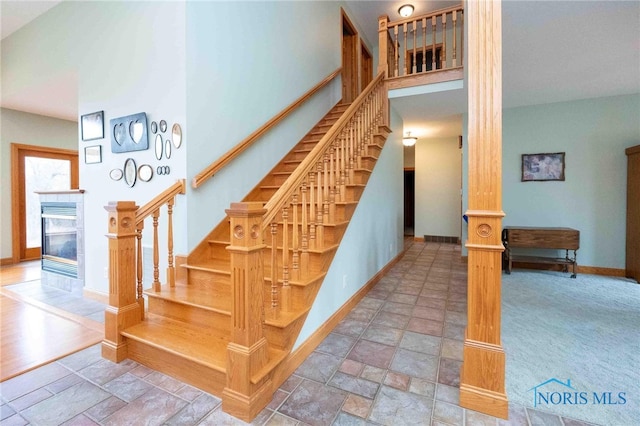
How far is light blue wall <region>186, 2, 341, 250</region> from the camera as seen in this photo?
8.56 ft

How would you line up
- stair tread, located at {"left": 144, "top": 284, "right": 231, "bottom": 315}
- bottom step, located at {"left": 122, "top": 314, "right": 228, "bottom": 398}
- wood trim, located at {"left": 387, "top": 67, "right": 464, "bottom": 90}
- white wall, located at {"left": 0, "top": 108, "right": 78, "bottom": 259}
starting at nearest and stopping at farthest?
bottom step, located at {"left": 122, "top": 314, "right": 228, "bottom": 398}
stair tread, located at {"left": 144, "top": 284, "right": 231, "bottom": 315}
wood trim, located at {"left": 387, "top": 67, "right": 464, "bottom": 90}
white wall, located at {"left": 0, "top": 108, "right": 78, "bottom": 259}

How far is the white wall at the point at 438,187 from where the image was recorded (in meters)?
6.91

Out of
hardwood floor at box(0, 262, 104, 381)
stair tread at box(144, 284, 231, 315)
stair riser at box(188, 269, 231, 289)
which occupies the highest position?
stair riser at box(188, 269, 231, 289)

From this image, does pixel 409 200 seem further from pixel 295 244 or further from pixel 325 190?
pixel 295 244

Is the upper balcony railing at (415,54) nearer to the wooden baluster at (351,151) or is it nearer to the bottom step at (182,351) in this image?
the wooden baluster at (351,151)

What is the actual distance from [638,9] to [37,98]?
283 inches

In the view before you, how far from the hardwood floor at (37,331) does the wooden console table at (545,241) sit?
4997mm

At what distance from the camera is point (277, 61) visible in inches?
144

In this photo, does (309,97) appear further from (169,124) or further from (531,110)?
(531,110)

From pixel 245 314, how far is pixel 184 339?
2.46 ft

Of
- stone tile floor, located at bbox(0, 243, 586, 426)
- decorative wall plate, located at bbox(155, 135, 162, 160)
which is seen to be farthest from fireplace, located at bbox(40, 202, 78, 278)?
stone tile floor, located at bbox(0, 243, 586, 426)

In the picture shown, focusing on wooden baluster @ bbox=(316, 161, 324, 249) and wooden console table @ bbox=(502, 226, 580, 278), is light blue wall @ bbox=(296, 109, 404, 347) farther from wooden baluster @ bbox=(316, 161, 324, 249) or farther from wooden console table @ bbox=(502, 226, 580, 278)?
wooden console table @ bbox=(502, 226, 580, 278)

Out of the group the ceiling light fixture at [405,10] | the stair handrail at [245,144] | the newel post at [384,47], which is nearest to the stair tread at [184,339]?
the stair handrail at [245,144]

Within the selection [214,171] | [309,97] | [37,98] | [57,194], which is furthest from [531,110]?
[37,98]
